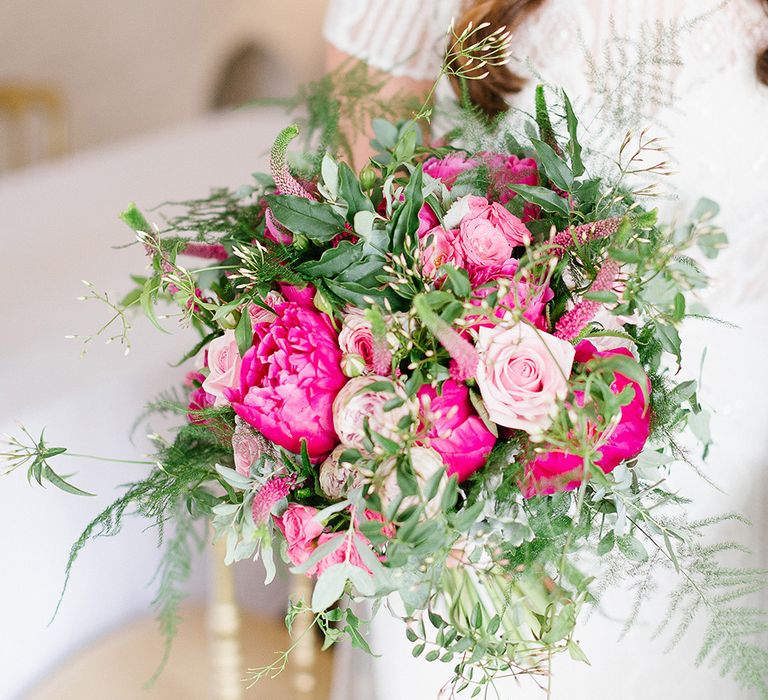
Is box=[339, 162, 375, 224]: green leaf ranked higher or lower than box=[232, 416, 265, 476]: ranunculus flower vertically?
higher

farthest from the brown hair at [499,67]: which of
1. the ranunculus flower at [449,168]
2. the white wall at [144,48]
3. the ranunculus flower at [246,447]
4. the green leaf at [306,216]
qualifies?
the white wall at [144,48]

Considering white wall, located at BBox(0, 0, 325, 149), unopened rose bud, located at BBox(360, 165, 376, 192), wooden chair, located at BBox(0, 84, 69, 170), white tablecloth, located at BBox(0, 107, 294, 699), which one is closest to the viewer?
unopened rose bud, located at BBox(360, 165, 376, 192)

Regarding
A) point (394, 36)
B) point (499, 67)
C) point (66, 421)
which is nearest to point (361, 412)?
point (499, 67)

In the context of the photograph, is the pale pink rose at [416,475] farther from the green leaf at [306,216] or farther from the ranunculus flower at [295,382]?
the green leaf at [306,216]

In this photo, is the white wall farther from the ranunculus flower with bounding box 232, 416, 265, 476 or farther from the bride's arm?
the ranunculus flower with bounding box 232, 416, 265, 476

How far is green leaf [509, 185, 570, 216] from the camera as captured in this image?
1.73 ft

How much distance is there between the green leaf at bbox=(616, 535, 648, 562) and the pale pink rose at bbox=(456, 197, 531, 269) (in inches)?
8.0

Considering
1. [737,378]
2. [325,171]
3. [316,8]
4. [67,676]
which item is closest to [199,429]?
[325,171]

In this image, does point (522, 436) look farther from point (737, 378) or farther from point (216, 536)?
point (737, 378)

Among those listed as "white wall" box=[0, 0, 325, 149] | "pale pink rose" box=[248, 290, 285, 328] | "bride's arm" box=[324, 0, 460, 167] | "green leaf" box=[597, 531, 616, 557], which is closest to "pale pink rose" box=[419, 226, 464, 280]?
"pale pink rose" box=[248, 290, 285, 328]

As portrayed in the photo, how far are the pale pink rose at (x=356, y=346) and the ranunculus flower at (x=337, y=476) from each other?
2.0 inches

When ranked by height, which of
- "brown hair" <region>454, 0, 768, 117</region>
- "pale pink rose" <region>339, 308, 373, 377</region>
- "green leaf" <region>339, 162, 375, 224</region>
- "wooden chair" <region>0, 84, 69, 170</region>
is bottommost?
"pale pink rose" <region>339, 308, 373, 377</region>

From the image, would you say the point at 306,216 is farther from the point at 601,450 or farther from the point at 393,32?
the point at 393,32

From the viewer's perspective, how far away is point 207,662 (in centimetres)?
135
